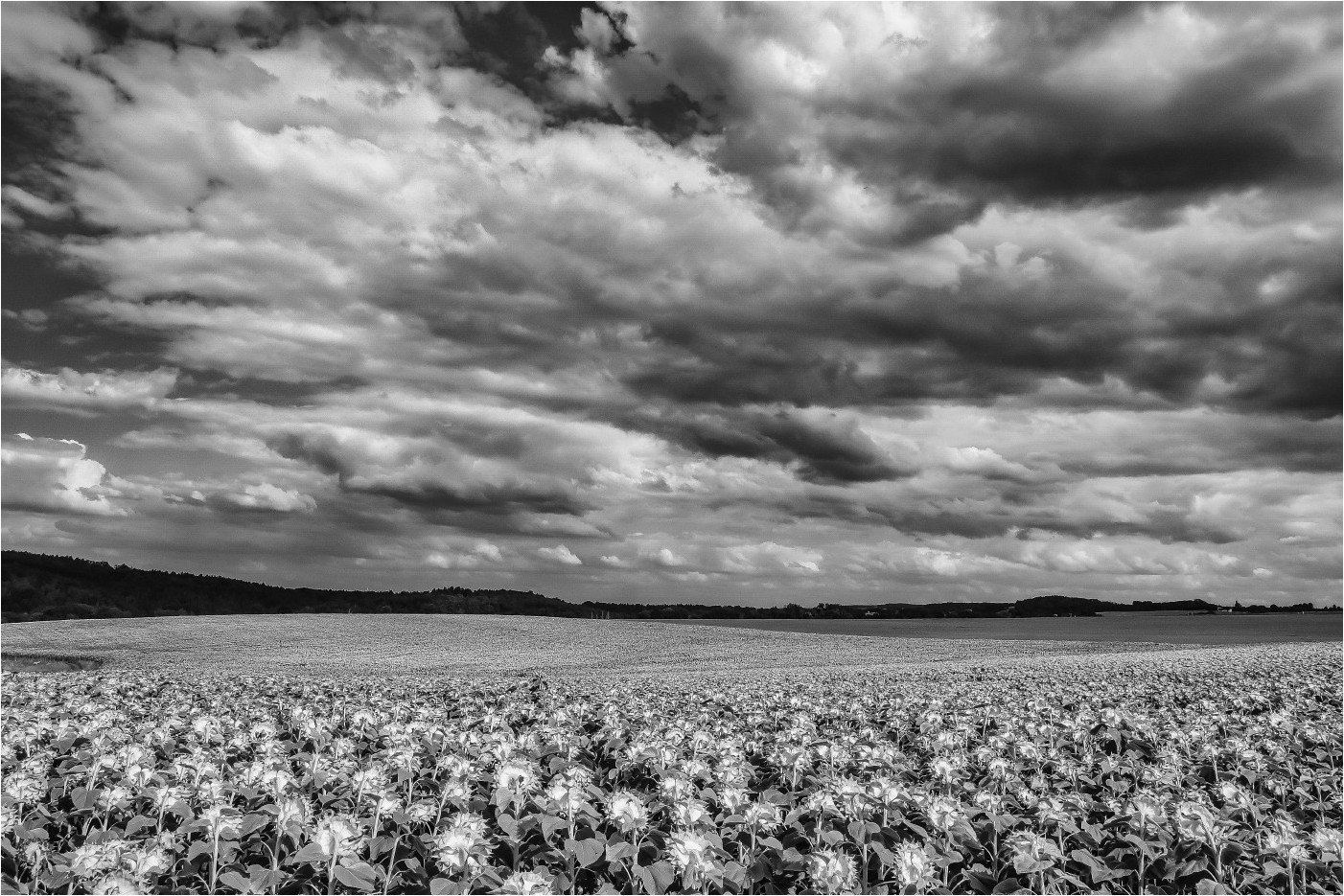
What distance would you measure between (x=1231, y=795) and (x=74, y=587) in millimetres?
129042

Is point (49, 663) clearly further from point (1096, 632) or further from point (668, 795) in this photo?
point (1096, 632)

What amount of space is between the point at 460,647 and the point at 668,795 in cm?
5841

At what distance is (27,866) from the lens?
5.79 m

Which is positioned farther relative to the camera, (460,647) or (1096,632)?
(1096,632)

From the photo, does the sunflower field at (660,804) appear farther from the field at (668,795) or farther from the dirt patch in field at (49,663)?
the dirt patch in field at (49,663)

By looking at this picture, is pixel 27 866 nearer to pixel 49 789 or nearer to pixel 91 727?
pixel 49 789

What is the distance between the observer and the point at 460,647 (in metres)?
62.0

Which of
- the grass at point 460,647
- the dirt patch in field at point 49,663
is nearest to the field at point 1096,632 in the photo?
the grass at point 460,647

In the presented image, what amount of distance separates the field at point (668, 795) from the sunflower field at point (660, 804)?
0.03 meters

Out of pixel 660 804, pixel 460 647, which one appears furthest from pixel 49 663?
pixel 660 804

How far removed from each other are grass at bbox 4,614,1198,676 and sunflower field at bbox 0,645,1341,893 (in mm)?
29978

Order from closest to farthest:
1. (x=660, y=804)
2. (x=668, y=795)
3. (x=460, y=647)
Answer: (x=668, y=795) < (x=660, y=804) < (x=460, y=647)

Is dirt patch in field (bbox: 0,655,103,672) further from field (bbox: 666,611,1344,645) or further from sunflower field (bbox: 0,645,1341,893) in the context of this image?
field (bbox: 666,611,1344,645)

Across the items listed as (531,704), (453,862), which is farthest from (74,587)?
(453,862)
